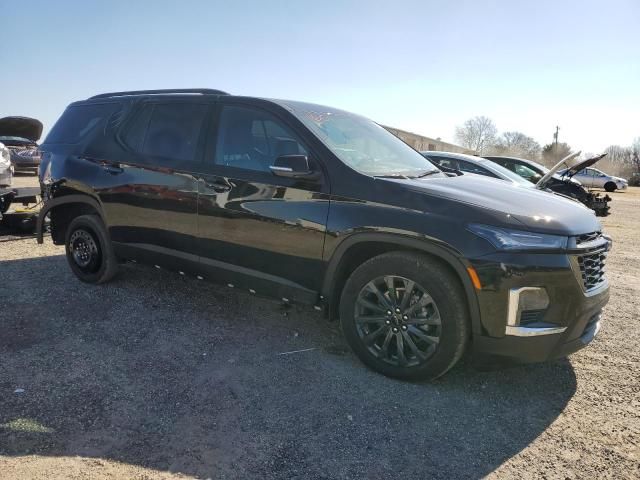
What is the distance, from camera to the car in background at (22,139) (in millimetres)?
17531

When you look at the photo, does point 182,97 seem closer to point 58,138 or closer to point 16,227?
point 58,138

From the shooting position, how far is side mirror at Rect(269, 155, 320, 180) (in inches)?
131

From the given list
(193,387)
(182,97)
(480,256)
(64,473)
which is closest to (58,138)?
(182,97)

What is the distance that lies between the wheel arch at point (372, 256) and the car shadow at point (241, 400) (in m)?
0.57

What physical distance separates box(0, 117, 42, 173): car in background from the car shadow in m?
15.7

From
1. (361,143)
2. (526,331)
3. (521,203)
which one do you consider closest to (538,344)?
(526,331)

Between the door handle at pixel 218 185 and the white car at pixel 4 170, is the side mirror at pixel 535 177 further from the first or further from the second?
the white car at pixel 4 170

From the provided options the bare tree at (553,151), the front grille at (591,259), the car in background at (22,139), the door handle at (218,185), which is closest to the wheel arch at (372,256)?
the front grille at (591,259)

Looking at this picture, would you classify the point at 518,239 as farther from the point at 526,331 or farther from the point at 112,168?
the point at 112,168

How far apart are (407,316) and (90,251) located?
11.7ft

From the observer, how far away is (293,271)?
357 cm

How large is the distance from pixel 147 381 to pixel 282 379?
0.90 metres

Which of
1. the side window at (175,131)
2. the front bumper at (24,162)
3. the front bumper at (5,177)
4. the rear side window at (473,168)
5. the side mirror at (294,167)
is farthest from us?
the front bumper at (24,162)

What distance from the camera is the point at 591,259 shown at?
3055 millimetres
